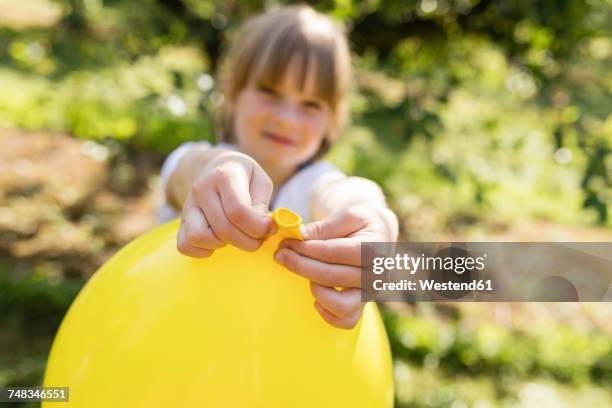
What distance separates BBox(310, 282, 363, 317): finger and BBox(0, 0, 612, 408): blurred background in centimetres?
125

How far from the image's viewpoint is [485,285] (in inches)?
62.3

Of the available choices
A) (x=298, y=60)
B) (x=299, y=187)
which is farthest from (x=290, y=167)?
(x=298, y=60)

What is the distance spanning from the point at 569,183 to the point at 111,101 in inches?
146

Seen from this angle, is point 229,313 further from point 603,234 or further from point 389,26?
point 603,234

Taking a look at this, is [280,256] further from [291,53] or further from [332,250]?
[291,53]

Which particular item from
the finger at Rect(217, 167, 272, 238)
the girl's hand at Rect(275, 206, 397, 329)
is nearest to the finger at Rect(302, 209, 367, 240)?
the girl's hand at Rect(275, 206, 397, 329)

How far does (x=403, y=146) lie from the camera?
2.50m

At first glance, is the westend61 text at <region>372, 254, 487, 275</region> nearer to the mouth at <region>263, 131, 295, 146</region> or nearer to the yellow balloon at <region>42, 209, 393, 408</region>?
the yellow balloon at <region>42, 209, 393, 408</region>

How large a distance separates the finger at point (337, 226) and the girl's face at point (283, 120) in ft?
2.51

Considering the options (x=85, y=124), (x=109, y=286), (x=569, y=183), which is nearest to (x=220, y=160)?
(x=109, y=286)

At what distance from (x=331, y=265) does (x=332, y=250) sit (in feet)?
0.11

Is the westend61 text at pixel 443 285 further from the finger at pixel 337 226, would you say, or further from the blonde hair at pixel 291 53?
the blonde hair at pixel 291 53

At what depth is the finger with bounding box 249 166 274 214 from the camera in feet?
4.34

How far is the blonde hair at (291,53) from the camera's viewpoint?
217 cm
